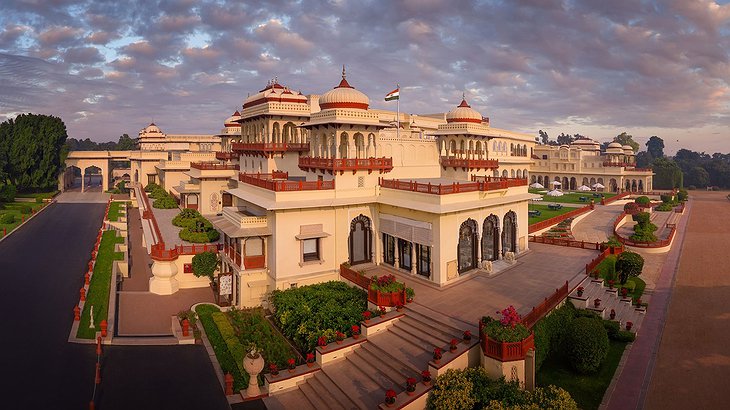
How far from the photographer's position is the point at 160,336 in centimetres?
1972

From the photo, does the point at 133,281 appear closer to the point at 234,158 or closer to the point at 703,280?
the point at 234,158

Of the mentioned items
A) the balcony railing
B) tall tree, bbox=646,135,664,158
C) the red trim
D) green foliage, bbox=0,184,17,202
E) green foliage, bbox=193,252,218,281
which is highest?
tall tree, bbox=646,135,664,158

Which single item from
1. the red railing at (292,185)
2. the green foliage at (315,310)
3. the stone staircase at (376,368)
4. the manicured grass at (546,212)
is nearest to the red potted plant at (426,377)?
the stone staircase at (376,368)

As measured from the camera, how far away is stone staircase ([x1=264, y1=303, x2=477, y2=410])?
1385cm

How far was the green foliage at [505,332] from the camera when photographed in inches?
537

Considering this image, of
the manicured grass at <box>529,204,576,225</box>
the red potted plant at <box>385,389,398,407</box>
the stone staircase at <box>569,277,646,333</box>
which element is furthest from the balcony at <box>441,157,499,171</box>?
the red potted plant at <box>385,389,398,407</box>

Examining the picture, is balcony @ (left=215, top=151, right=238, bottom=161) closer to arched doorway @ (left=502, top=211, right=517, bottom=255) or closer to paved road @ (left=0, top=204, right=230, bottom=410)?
paved road @ (left=0, top=204, right=230, bottom=410)

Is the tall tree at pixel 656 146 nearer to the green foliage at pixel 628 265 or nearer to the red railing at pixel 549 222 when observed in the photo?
the red railing at pixel 549 222

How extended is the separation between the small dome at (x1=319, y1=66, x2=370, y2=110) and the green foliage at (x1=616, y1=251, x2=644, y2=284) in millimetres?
17081

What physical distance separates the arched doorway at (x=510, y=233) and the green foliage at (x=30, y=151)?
6851 centimetres

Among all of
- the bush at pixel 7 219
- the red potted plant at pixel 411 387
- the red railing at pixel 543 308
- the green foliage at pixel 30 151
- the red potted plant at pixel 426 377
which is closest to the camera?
the red potted plant at pixel 411 387

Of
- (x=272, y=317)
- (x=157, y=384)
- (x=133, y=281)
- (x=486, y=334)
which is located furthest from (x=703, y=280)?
(x=133, y=281)

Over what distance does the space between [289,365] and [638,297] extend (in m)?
19.8

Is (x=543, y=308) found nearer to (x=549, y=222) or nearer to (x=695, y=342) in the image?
(x=695, y=342)
